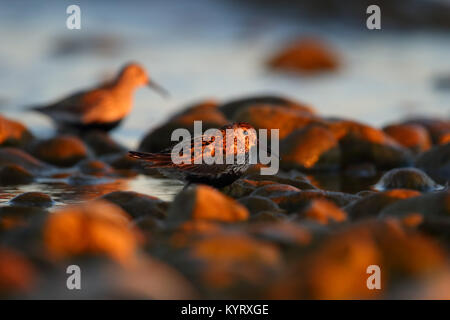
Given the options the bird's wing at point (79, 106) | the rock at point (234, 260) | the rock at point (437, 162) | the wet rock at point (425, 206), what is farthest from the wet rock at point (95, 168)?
the rock at point (234, 260)

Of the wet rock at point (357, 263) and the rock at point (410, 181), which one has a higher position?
the rock at point (410, 181)

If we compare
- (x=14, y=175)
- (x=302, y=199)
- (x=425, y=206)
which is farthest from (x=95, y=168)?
(x=425, y=206)

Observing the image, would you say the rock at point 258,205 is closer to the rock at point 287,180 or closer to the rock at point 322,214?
the rock at point 322,214

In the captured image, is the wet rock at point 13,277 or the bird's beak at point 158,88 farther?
the bird's beak at point 158,88

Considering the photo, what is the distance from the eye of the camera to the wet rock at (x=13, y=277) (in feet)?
9.64

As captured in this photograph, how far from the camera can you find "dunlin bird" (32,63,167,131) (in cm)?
941

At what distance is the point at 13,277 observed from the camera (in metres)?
2.96

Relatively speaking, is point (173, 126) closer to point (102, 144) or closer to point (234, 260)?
point (102, 144)

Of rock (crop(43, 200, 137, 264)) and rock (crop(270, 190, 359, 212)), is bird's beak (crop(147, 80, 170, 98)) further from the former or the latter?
rock (crop(43, 200, 137, 264))

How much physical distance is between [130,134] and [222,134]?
483 centimetres

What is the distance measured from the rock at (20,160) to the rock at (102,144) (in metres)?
1.20

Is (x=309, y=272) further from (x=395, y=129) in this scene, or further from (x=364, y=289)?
(x=395, y=129)

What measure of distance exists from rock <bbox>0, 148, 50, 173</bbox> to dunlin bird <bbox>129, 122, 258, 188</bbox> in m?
2.17

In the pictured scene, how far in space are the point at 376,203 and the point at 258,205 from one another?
30.3 inches
